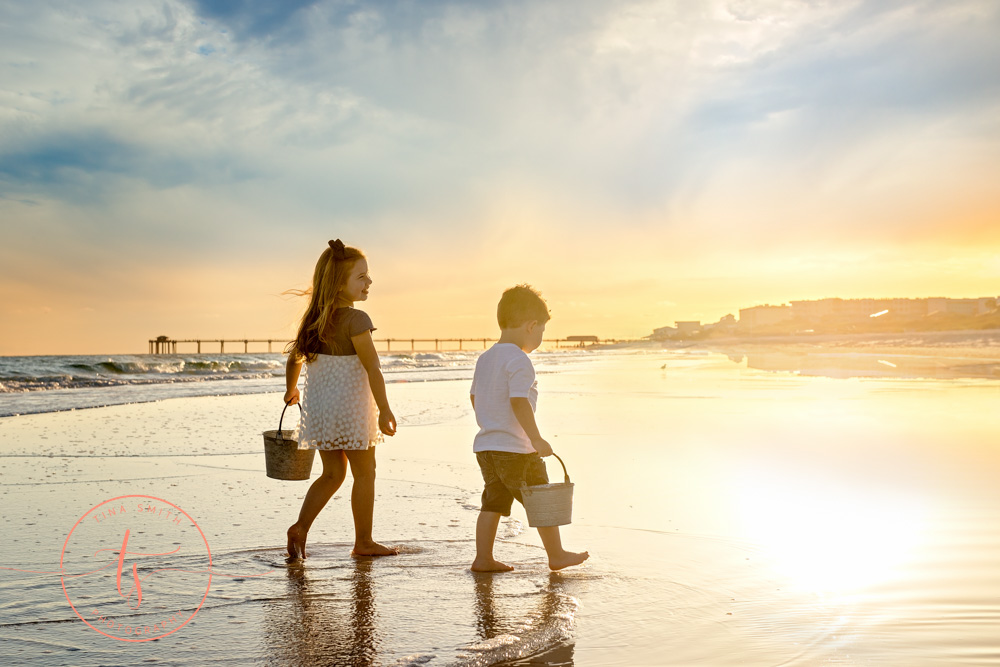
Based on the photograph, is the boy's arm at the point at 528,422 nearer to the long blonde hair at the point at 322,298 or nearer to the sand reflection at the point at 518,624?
the sand reflection at the point at 518,624

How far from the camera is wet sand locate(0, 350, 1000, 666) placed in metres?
2.64

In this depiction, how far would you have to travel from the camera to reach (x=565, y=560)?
11.5 feet

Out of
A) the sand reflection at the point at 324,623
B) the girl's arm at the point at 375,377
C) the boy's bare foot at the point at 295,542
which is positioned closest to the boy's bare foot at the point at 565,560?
the sand reflection at the point at 324,623

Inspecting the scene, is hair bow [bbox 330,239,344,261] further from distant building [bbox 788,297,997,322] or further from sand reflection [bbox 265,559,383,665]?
distant building [bbox 788,297,997,322]

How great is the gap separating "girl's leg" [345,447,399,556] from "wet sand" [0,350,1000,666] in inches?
4.7

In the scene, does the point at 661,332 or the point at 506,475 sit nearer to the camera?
the point at 506,475

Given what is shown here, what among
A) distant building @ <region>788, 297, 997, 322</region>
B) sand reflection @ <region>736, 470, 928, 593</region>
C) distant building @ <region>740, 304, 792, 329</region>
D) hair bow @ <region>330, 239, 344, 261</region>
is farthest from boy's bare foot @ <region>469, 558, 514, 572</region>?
distant building @ <region>740, 304, 792, 329</region>

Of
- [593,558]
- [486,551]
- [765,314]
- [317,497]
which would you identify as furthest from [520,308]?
[765,314]

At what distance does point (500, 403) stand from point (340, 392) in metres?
0.90

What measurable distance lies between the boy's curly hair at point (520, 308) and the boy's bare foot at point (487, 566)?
1153 millimetres

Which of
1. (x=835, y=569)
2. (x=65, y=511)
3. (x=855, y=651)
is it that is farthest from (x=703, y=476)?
(x=65, y=511)

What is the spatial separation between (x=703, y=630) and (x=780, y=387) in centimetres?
1281

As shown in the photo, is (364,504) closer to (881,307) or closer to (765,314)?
(881,307)

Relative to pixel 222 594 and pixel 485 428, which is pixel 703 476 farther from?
pixel 222 594
